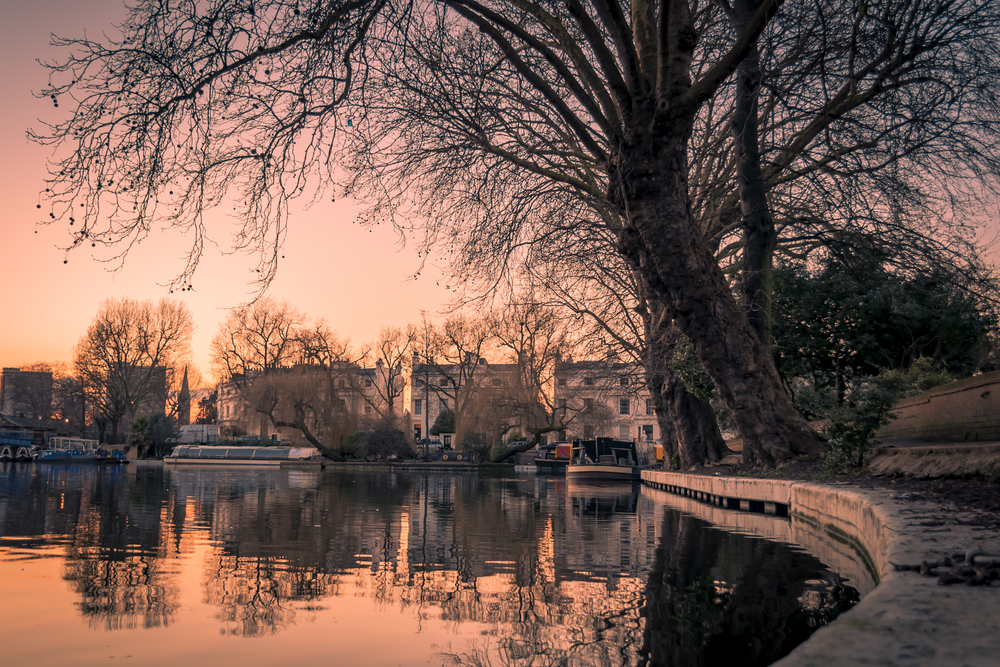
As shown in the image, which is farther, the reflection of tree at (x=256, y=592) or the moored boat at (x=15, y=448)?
the moored boat at (x=15, y=448)

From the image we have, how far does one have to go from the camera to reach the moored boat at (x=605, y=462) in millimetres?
32750

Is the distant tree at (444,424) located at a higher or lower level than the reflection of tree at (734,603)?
higher

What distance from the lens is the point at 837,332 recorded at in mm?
21281

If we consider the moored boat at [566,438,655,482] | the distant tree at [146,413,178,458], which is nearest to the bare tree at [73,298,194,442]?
the distant tree at [146,413,178,458]

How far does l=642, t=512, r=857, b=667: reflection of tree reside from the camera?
11.8 ft

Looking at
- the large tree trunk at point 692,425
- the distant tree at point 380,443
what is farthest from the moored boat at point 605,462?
the distant tree at point 380,443

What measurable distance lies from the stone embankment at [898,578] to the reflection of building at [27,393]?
103 metres

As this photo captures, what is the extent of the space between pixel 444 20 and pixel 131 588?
8748mm

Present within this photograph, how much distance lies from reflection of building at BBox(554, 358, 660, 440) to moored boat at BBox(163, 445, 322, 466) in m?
18.6

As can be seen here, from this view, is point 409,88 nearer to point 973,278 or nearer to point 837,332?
point 973,278

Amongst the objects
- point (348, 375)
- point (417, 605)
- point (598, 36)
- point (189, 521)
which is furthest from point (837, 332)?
point (348, 375)

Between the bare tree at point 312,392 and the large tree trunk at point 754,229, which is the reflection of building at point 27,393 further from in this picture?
the large tree trunk at point 754,229

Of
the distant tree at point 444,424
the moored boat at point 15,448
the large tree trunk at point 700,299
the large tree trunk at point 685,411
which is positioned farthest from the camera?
the distant tree at point 444,424

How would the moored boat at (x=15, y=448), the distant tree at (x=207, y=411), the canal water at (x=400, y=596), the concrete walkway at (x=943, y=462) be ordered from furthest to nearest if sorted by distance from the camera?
the distant tree at (x=207, y=411) → the moored boat at (x=15, y=448) → the concrete walkway at (x=943, y=462) → the canal water at (x=400, y=596)
